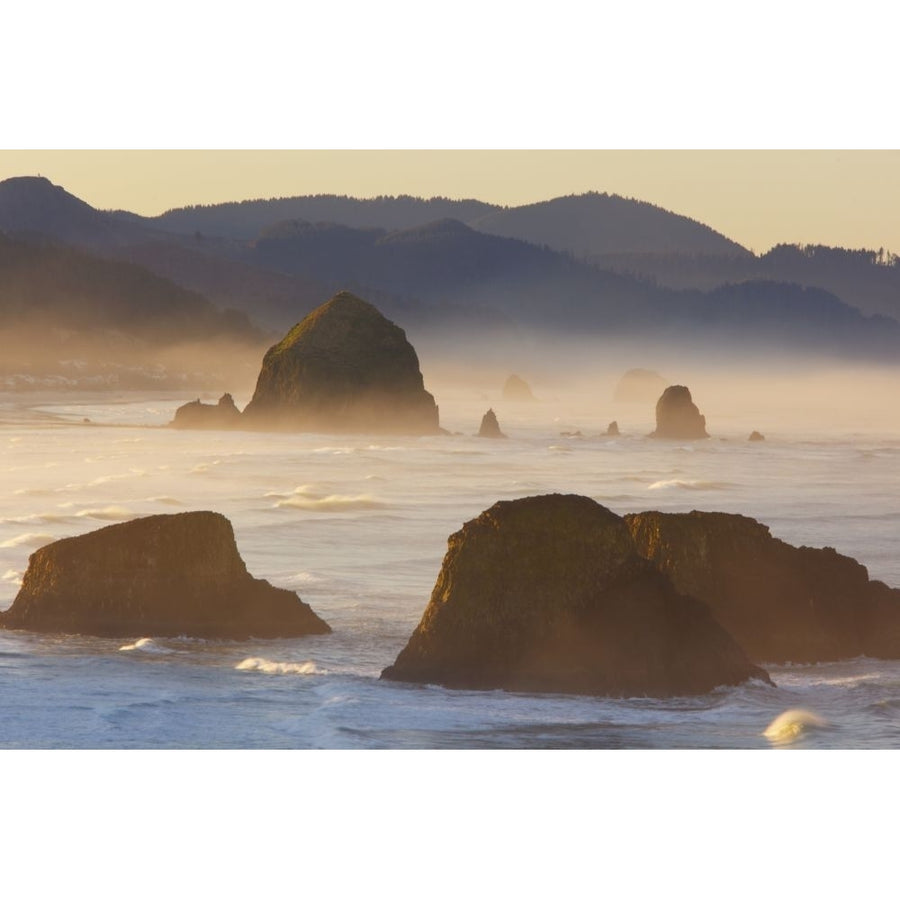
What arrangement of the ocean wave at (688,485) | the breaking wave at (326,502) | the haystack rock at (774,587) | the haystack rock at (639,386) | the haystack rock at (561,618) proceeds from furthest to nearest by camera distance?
the haystack rock at (639,386) → the ocean wave at (688,485) → the breaking wave at (326,502) → the haystack rock at (774,587) → the haystack rock at (561,618)

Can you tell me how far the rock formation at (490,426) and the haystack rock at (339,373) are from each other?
1.76 feet

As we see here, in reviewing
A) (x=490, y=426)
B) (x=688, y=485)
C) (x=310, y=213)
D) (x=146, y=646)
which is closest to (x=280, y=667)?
(x=146, y=646)

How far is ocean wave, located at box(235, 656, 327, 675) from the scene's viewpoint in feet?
35.6

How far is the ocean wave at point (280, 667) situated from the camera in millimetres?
10859

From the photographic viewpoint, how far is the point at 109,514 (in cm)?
1184

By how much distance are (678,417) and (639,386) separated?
1.77 ft

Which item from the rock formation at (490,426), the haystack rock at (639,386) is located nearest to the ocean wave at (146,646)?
the rock formation at (490,426)

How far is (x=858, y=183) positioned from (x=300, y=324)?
178 inches

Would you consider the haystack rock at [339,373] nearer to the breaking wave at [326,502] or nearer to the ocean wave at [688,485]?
the breaking wave at [326,502]

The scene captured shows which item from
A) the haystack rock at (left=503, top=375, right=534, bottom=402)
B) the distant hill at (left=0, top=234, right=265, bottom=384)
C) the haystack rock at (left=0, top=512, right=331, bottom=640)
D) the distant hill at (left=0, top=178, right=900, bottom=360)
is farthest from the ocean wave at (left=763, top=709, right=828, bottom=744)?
the distant hill at (left=0, top=234, right=265, bottom=384)

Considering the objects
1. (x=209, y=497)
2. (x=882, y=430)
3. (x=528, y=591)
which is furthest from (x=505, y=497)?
(x=882, y=430)

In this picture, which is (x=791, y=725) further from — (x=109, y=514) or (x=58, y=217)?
→ (x=58, y=217)

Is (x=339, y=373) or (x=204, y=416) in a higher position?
(x=339, y=373)

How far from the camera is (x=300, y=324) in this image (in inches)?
530
